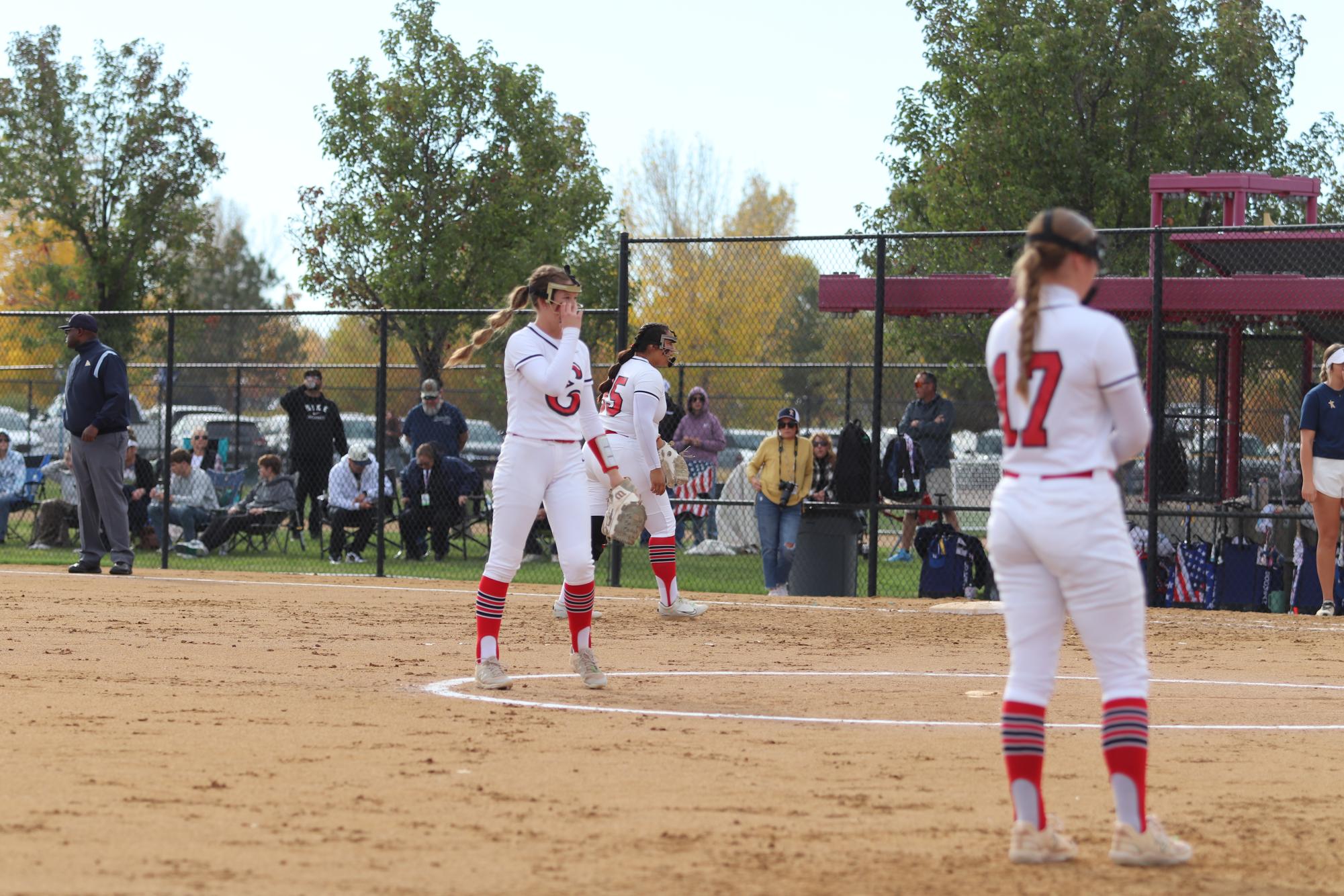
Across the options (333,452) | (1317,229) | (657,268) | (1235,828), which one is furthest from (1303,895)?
(657,268)

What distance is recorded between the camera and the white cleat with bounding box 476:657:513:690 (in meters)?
8.73

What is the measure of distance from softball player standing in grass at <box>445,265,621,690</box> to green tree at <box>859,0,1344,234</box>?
52.7 feet

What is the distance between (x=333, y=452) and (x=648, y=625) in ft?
28.1

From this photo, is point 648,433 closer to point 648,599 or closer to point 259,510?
point 648,599

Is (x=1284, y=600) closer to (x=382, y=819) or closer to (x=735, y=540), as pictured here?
(x=735, y=540)

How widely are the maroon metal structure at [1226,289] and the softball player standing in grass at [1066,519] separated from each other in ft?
29.6

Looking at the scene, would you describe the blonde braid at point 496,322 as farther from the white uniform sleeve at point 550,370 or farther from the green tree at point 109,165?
the green tree at point 109,165

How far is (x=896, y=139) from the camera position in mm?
26016

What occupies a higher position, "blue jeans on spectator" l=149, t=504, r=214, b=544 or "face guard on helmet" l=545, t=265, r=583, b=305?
"face guard on helmet" l=545, t=265, r=583, b=305

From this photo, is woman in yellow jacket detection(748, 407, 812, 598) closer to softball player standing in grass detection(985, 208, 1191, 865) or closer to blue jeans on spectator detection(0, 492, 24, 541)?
softball player standing in grass detection(985, 208, 1191, 865)

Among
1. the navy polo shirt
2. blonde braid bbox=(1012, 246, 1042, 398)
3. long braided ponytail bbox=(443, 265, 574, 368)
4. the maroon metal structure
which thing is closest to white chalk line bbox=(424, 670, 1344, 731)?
long braided ponytail bbox=(443, 265, 574, 368)

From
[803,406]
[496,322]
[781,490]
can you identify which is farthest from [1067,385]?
[803,406]

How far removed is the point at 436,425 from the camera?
61.9 feet

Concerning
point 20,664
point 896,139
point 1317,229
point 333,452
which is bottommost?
point 20,664
